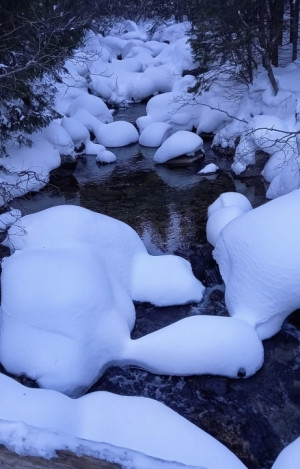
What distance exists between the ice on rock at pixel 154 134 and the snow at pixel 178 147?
1259 mm

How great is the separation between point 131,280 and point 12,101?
5.76 metres

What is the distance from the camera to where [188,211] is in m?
9.04

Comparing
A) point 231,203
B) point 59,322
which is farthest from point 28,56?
point 59,322

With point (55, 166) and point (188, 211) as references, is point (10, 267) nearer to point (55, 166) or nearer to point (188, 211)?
point (188, 211)

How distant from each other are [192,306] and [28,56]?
5606 millimetres

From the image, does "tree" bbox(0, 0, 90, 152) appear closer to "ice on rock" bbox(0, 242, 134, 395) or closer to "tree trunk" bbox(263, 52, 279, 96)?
"ice on rock" bbox(0, 242, 134, 395)

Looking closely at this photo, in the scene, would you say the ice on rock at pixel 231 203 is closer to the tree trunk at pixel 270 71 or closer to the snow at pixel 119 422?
the snow at pixel 119 422

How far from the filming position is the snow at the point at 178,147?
37.4 ft

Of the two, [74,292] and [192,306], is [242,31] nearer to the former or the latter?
[192,306]

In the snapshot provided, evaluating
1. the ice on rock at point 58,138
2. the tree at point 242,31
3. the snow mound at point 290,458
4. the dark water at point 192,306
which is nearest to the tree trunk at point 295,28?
the tree at point 242,31

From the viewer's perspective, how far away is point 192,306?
6316 mm

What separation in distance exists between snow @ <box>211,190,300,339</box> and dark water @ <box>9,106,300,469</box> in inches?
13.5

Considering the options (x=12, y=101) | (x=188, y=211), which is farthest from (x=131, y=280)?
(x=12, y=101)

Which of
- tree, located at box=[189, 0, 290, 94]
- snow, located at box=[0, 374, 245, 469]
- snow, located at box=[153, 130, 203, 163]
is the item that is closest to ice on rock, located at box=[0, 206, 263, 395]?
snow, located at box=[0, 374, 245, 469]
